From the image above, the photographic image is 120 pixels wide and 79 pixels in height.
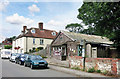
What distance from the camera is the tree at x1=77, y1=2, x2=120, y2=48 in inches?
380

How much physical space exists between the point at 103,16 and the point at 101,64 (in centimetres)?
379

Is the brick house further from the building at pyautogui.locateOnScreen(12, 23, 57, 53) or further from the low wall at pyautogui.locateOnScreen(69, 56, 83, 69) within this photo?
the building at pyautogui.locateOnScreen(12, 23, 57, 53)

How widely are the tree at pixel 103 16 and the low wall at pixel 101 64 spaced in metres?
2.27

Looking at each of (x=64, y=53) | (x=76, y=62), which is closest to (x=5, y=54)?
(x=64, y=53)

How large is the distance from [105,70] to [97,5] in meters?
4.93

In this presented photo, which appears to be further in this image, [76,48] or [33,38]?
[33,38]

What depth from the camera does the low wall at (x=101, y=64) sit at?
977 cm

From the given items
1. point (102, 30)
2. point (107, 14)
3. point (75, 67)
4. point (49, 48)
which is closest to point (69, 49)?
point (49, 48)

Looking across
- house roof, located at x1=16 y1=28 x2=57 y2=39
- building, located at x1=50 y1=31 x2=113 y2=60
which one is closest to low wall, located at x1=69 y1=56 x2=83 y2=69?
building, located at x1=50 y1=31 x2=113 y2=60

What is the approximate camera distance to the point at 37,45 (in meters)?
44.0

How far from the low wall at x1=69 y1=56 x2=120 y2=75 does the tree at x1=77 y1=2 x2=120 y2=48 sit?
2275mm

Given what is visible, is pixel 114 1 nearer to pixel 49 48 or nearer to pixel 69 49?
pixel 69 49

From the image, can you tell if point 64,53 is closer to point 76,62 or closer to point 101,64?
point 76,62

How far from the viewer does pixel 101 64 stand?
1087 centimetres
